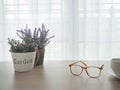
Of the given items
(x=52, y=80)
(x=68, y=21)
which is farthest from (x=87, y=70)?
(x=68, y=21)

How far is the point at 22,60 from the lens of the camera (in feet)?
3.81

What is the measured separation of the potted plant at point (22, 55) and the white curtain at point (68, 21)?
1.28 m

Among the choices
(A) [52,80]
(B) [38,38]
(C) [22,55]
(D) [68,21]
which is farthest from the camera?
(D) [68,21]

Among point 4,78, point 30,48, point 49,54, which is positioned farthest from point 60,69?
point 49,54

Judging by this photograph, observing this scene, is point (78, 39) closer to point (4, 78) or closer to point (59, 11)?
point (59, 11)

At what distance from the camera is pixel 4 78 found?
3.50 feet

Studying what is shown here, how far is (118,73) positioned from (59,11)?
5.03ft

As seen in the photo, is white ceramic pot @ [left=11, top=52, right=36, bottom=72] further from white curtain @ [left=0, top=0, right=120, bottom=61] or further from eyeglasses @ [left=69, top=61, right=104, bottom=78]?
white curtain @ [left=0, top=0, right=120, bottom=61]

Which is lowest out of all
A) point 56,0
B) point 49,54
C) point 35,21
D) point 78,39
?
point 49,54

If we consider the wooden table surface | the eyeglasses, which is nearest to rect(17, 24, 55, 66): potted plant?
the wooden table surface

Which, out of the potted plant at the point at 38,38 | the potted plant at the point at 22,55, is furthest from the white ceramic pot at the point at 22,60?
the potted plant at the point at 38,38

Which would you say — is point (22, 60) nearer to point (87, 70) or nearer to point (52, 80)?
point (52, 80)

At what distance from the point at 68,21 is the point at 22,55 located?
1.37 m

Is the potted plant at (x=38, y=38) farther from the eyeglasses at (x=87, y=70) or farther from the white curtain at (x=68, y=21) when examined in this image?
the white curtain at (x=68, y=21)
